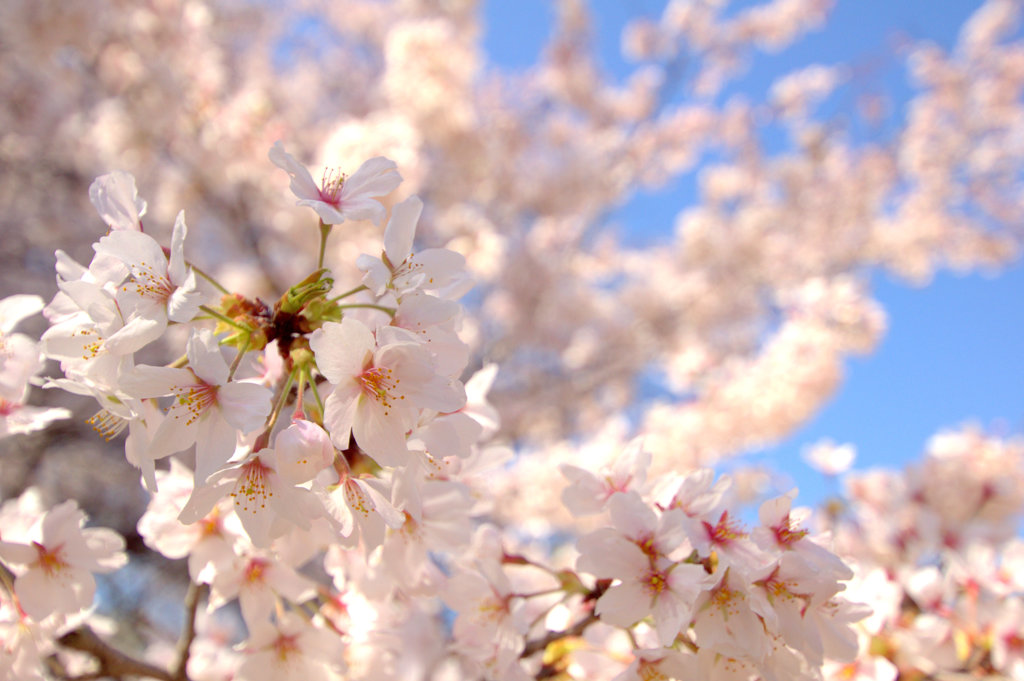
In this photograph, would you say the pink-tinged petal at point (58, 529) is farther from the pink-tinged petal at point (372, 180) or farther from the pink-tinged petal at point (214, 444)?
the pink-tinged petal at point (372, 180)

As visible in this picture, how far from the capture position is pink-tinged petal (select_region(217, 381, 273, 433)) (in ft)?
2.17

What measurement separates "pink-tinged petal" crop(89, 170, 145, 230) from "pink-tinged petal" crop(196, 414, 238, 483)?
0.32 m

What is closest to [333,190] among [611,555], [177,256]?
[177,256]

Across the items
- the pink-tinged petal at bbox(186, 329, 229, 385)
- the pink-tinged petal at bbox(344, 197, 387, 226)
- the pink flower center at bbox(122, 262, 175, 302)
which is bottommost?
the pink-tinged petal at bbox(186, 329, 229, 385)

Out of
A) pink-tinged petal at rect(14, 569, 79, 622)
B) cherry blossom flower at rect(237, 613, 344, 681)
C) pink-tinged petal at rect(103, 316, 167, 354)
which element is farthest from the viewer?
cherry blossom flower at rect(237, 613, 344, 681)

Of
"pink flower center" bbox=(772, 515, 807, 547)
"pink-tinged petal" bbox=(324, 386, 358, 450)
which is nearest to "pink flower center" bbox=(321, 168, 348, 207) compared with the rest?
"pink-tinged petal" bbox=(324, 386, 358, 450)

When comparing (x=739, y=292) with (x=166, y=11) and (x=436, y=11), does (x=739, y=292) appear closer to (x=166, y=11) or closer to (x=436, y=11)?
(x=436, y=11)

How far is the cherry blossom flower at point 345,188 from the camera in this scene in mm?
749

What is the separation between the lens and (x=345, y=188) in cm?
81

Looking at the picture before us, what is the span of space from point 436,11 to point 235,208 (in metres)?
2.97

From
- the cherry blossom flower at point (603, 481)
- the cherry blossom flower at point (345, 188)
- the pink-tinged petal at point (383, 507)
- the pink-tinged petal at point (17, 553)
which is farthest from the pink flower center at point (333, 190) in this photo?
the pink-tinged petal at point (17, 553)

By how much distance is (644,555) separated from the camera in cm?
80

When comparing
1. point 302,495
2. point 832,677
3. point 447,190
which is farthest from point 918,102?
point 302,495

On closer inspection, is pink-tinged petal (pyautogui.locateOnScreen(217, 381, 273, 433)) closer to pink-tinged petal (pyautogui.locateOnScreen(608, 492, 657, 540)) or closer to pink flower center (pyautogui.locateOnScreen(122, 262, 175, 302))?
pink flower center (pyautogui.locateOnScreen(122, 262, 175, 302))
